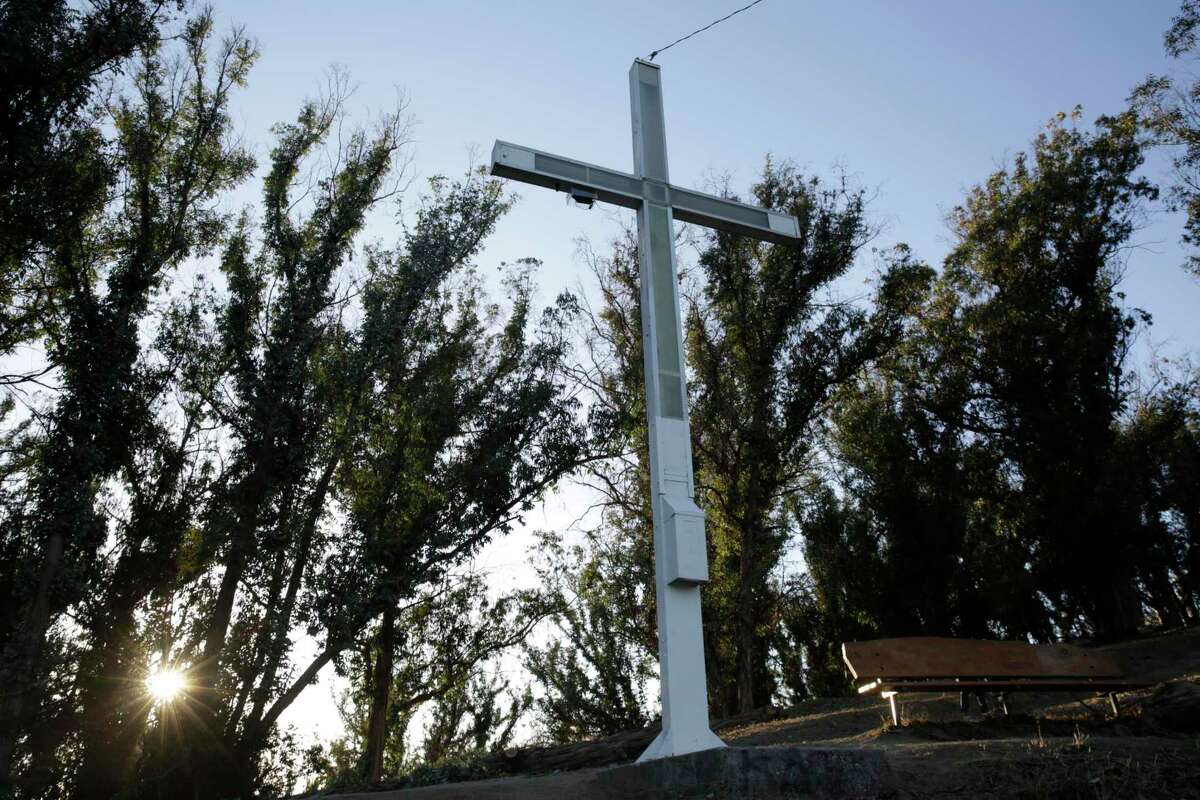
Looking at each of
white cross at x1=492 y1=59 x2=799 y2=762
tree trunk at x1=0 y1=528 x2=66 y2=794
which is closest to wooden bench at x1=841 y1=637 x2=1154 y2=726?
white cross at x1=492 y1=59 x2=799 y2=762

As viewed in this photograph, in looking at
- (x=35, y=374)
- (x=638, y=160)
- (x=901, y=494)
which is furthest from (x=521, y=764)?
(x=901, y=494)

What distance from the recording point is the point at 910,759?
16.5ft

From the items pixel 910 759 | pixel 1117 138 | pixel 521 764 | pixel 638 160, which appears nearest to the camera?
pixel 910 759

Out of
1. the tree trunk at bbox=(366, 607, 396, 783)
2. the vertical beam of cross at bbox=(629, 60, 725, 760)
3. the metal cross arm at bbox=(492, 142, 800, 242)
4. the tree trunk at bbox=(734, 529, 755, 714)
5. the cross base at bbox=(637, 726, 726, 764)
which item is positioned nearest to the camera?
the cross base at bbox=(637, 726, 726, 764)

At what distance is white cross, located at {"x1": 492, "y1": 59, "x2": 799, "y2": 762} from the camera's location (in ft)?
17.1

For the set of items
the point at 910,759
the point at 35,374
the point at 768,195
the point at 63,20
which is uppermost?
the point at 768,195

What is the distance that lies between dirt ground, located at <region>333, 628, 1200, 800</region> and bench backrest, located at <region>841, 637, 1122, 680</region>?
0.46m

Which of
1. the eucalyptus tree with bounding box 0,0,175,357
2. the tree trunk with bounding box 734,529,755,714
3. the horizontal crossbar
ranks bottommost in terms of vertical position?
the horizontal crossbar

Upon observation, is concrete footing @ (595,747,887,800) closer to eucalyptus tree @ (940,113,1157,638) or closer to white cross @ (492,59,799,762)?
white cross @ (492,59,799,762)

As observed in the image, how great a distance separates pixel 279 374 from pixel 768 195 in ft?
35.1

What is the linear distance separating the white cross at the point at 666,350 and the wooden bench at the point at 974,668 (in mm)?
2606

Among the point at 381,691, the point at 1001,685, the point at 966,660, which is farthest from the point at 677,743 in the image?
the point at 381,691

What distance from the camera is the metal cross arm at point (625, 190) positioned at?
6379 millimetres

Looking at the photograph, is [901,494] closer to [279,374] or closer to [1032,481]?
[1032,481]
